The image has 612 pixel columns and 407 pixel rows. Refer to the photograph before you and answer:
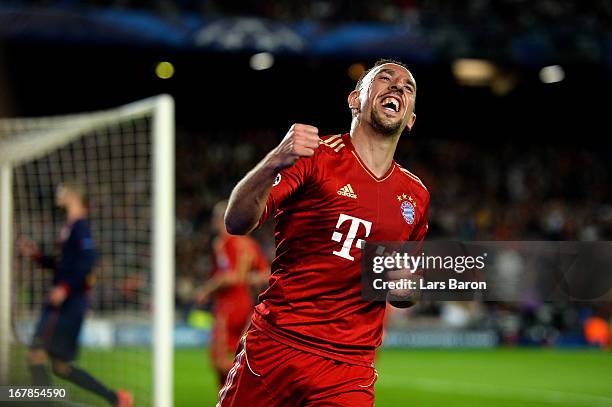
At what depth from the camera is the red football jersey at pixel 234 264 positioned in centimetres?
970

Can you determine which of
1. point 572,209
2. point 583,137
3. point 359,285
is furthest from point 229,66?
point 359,285

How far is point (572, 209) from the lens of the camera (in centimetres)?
2561

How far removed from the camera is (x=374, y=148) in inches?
149

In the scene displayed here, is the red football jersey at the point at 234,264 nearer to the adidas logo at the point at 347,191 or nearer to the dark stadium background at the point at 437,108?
the adidas logo at the point at 347,191

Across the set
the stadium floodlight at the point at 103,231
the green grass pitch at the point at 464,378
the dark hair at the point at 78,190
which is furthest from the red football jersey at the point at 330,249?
the dark hair at the point at 78,190

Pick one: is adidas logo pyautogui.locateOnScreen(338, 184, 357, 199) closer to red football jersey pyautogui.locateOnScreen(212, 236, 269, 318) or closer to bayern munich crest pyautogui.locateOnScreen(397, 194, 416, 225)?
bayern munich crest pyautogui.locateOnScreen(397, 194, 416, 225)

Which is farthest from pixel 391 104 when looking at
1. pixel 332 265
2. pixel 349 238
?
pixel 332 265

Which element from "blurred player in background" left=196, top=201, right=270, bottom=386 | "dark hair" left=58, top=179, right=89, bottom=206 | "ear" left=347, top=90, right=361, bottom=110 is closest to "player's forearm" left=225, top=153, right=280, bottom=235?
"ear" left=347, top=90, right=361, bottom=110

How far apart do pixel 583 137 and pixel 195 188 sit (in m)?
12.6

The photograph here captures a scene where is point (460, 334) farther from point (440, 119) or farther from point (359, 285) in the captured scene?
point (359, 285)

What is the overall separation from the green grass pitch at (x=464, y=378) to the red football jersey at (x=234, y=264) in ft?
4.08

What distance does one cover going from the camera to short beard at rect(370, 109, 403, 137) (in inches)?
143

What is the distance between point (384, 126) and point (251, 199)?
0.71 metres

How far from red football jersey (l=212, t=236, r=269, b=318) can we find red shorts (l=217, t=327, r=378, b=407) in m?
5.92
